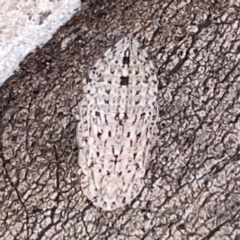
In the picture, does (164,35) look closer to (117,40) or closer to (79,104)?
(117,40)

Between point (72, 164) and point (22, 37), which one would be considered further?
point (22, 37)

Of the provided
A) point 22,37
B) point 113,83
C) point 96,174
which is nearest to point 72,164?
point 96,174

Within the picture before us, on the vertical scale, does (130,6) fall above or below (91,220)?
above

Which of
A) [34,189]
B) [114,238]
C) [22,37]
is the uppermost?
[22,37]
